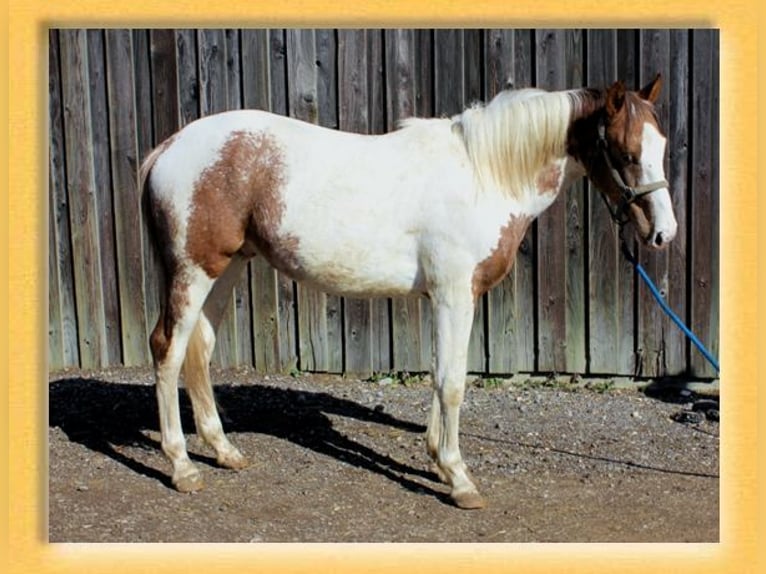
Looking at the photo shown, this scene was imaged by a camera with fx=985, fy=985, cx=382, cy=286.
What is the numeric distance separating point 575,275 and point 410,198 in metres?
2.30

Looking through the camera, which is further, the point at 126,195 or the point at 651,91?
the point at 126,195

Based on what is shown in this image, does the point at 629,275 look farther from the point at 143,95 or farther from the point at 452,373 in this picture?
the point at 143,95

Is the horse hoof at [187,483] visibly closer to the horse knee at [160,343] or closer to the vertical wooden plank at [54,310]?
the horse knee at [160,343]

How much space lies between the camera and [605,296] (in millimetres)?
6727

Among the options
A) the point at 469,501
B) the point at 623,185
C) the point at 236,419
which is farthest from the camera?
the point at 236,419

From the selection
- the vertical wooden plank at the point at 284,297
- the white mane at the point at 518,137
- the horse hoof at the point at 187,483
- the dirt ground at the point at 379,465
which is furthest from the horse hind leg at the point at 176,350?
the vertical wooden plank at the point at 284,297

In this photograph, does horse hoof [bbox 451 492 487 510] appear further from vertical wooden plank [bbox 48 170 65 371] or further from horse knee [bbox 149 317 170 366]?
vertical wooden plank [bbox 48 170 65 371]

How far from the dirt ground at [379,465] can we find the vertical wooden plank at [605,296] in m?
0.23

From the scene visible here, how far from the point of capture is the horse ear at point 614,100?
4.54 m

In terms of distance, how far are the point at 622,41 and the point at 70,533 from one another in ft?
14.7

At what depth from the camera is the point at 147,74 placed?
6848 mm

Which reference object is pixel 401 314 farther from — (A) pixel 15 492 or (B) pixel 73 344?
(A) pixel 15 492

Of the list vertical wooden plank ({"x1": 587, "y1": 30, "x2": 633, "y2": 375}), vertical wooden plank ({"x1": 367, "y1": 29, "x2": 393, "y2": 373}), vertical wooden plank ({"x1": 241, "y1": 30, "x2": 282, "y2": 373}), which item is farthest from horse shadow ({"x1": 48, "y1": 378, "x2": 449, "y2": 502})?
vertical wooden plank ({"x1": 587, "y1": 30, "x2": 633, "y2": 375})

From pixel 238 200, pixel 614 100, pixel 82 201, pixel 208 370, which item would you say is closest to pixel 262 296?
pixel 82 201
